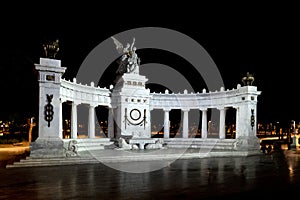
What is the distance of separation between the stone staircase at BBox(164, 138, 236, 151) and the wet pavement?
Answer: 623 inches

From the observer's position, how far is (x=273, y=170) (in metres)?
22.8

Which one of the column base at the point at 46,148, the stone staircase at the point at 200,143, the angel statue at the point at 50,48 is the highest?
the angel statue at the point at 50,48

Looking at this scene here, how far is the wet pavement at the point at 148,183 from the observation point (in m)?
14.1

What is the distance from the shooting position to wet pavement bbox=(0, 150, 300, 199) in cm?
1412

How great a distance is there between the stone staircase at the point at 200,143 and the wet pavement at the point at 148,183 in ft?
51.9

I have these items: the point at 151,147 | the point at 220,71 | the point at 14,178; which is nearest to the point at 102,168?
the point at 14,178

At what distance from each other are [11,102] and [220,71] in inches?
1298

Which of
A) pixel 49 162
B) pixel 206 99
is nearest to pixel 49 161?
pixel 49 162

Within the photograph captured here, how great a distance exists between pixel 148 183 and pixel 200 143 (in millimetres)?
25818

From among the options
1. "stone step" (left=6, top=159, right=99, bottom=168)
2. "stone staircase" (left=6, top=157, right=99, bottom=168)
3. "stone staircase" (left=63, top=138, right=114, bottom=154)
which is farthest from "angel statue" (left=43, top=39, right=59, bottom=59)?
"stone staircase" (left=63, top=138, right=114, bottom=154)

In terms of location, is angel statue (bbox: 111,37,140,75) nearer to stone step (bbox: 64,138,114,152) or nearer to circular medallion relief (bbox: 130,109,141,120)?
circular medallion relief (bbox: 130,109,141,120)

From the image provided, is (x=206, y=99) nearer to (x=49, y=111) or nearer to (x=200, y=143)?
(x=200, y=143)

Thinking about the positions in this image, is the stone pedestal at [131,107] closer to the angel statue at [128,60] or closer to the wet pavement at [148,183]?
the angel statue at [128,60]

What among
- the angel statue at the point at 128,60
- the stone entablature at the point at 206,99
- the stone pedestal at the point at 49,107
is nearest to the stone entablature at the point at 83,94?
the angel statue at the point at 128,60
